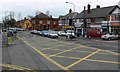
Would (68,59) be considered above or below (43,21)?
below

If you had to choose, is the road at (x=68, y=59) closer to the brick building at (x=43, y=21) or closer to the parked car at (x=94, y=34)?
the parked car at (x=94, y=34)

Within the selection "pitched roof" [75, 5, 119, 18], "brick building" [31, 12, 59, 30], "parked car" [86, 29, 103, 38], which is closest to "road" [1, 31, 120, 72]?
"parked car" [86, 29, 103, 38]

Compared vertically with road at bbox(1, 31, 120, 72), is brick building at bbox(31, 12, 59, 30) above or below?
above

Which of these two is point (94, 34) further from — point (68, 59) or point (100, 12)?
point (68, 59)

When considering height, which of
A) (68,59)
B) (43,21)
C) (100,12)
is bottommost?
(68,59)

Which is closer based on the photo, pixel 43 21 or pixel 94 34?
pixel 94 34

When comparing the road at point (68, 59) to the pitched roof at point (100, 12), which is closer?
the road at point (68, 59)

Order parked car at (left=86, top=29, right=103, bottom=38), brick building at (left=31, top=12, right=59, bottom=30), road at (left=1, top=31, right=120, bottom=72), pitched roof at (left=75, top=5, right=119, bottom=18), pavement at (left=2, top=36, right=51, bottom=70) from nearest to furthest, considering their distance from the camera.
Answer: pavement at (left=2, top=36, right=51, bottom=70), road at (left=1, top=31, right=120, bottom=72), parked car at (left=86, top=29, right=103, bottom=38), pitched roof at (left=75, top=5, right=119, bottom=18), brick building at (left=31, top=12, right=59, bottom=30)

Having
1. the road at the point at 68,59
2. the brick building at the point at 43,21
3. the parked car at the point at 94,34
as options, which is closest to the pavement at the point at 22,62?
the road at the point at 68,59

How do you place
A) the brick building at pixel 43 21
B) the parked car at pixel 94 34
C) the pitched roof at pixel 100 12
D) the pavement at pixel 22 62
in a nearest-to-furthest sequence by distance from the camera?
1. the pavement at pixel 22 62
2. the parked car at pixel 94 34
3. the pitched roof at pixel 100 12
4. the brick building at pixel 43 21

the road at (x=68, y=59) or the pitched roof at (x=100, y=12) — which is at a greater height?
the pitched roof at (x=100, y=12)

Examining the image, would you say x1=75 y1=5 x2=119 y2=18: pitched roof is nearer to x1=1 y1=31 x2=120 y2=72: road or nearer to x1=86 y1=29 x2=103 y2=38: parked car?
x1=86 y1=29 x2=103 y2=38: parked car

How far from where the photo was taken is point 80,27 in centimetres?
8444

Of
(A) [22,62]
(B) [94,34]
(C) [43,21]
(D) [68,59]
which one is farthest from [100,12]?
(C) [43,21]
